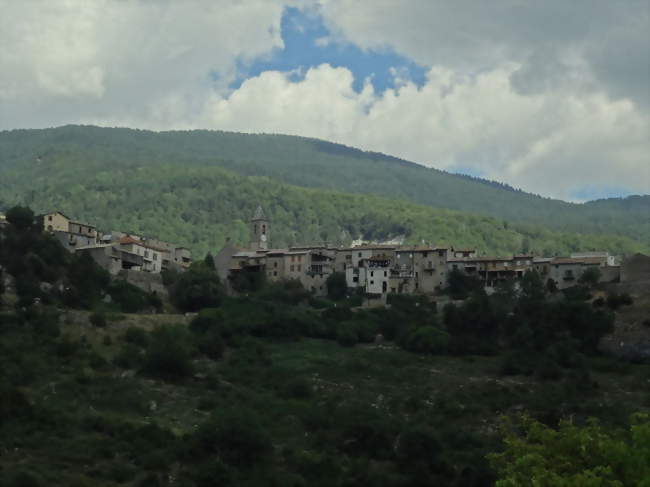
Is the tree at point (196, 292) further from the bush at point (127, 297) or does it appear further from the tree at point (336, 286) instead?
the tree at point (336, 286)

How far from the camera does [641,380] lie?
82.8m

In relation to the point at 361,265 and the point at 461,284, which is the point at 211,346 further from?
the point at 461,284

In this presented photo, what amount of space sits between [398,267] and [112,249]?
24347 mm

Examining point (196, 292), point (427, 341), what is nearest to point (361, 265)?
point (196, 292)

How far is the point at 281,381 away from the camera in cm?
8256

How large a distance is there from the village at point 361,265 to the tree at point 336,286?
78cm

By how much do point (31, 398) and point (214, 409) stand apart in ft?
35.8

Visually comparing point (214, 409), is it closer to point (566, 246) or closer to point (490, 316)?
point (490, 316)

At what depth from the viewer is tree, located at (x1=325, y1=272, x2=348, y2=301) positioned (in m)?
107

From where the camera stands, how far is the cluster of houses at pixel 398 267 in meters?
107

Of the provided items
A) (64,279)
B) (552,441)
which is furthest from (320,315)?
(552,441)

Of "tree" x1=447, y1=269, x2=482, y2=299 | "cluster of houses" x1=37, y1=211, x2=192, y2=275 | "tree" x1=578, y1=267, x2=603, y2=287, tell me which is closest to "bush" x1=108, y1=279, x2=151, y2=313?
"cluster of houses" x1=37, y1=211, x2=192, y2=275

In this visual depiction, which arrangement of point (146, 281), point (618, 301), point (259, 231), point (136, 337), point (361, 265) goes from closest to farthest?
point (136, 337)
point (618, 301)
point (146, 281)
point (361, 265)
point (259, 231)

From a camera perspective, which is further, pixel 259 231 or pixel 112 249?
pixel 259 231
